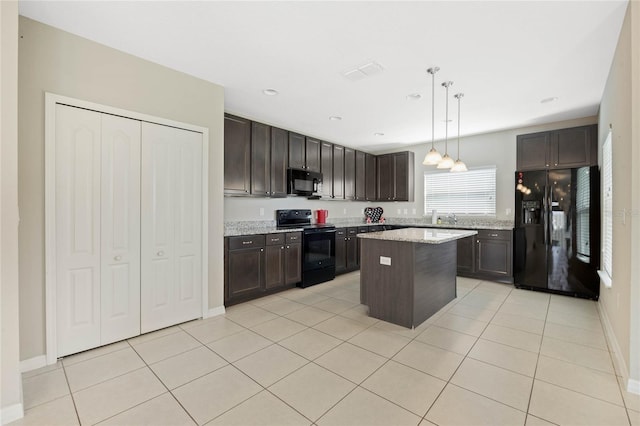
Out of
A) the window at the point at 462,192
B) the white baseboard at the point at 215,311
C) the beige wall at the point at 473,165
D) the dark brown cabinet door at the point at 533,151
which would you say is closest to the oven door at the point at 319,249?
the beige wall at the point at 473,165

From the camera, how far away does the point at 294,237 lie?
14.6ft

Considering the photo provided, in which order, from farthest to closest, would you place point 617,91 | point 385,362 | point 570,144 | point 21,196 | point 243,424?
point 570,144
point 617,91
point 385,362
point 21,196
point 243,424

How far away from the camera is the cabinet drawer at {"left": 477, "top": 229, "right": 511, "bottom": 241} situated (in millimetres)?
4664

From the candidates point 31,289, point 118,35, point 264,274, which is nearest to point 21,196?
point 31,289

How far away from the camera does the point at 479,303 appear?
12.4 feet

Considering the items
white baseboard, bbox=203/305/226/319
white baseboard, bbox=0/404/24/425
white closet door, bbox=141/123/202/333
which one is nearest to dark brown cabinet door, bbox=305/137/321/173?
white closet door, bbox=141/123/202/333

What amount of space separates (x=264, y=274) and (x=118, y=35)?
3005 millimetres

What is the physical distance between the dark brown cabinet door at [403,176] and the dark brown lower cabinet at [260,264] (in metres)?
2.84

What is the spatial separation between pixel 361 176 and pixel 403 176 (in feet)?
2.99

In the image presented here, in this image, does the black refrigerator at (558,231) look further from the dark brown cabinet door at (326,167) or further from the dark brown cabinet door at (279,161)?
the dark brown cabinet door at (279,161)

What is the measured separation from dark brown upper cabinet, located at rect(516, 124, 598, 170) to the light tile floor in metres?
2.40

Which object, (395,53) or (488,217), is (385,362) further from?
(488,217)

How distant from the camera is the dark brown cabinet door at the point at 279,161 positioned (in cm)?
449

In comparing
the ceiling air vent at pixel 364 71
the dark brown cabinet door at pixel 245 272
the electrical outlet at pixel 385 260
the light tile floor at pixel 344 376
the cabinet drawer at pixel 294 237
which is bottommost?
the light tile floor at pixel 344 376
